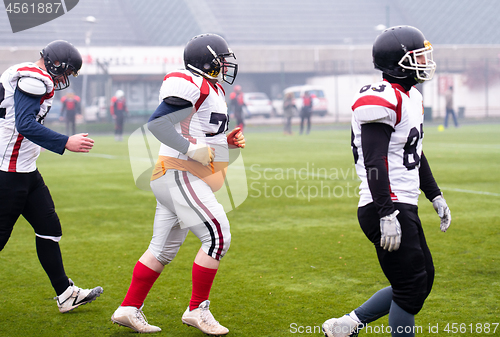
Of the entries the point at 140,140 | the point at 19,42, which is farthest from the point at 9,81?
the point at 19,42

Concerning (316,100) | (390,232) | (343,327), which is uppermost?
(390,232)

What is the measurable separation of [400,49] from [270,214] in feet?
15.6

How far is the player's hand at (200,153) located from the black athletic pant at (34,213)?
1236mm

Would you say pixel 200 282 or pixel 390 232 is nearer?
pixel 390 232

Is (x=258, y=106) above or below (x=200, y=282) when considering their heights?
below

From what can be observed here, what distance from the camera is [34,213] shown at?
3.87 metres

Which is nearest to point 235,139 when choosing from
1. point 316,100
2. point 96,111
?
point 96,111

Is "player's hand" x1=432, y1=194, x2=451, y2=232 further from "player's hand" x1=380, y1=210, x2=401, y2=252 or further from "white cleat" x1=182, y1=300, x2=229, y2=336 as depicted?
"white cleat" x1=182, y1=300, x2=229, y2=336

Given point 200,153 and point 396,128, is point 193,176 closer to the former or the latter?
point 200,153

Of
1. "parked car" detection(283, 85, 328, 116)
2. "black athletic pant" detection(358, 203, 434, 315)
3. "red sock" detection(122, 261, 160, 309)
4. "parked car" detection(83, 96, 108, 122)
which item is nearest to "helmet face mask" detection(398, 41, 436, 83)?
"black athletic pant" detection(358, 203, 434, 315)

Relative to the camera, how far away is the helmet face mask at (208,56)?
3.47m

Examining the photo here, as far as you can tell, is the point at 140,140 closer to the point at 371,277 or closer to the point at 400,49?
the point at 400,49

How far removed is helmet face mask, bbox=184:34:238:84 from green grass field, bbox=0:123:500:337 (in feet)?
5.52

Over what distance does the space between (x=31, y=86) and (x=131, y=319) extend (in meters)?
1.61
